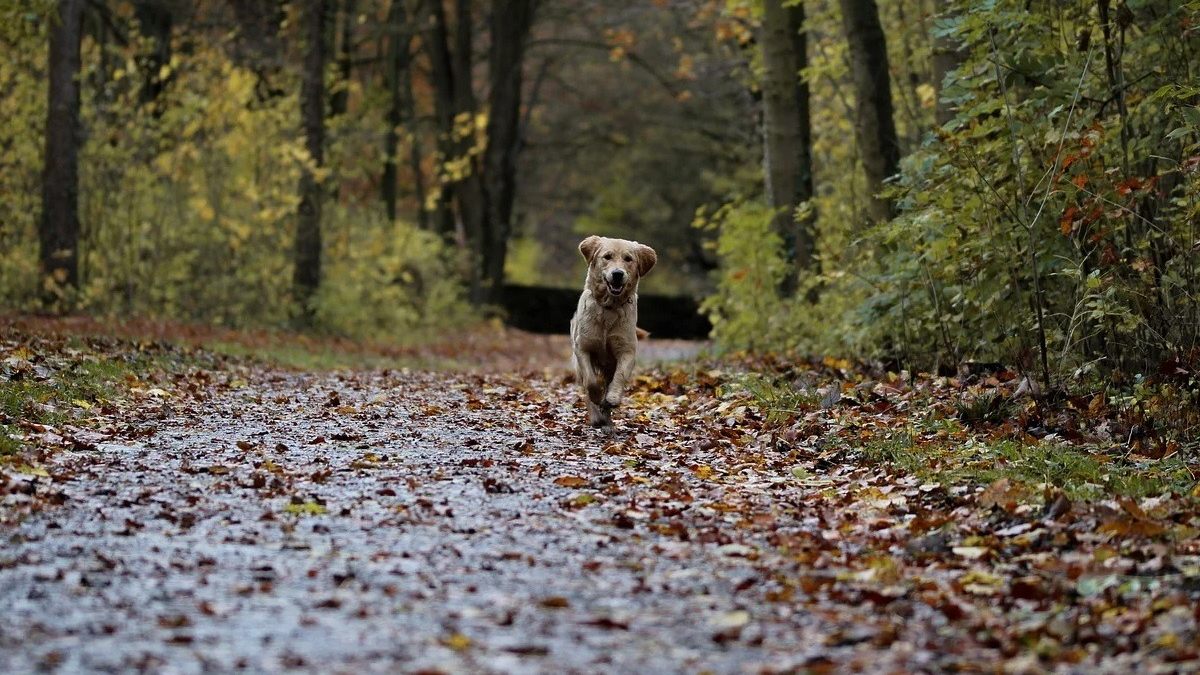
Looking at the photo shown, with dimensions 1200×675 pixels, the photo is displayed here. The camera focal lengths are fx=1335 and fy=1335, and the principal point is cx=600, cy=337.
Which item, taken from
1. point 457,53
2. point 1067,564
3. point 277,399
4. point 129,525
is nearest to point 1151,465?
point 1067,564

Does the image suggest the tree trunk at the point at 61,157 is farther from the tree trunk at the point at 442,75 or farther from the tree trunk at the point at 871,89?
the tree trunk at the point at 442,75

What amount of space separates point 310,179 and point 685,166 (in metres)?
23.1

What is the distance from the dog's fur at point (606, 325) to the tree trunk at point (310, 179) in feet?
43.5

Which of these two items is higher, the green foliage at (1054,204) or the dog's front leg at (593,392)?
the green foliage at (1054,204)

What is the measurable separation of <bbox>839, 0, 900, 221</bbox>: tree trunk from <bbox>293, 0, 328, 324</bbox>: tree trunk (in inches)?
445

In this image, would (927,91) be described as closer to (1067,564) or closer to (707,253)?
(1067,564)

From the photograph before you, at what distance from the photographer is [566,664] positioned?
4203 millimetres

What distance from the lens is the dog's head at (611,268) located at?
9852 mm

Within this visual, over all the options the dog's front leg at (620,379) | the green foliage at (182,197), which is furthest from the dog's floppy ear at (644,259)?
the green foliage at (182,197)

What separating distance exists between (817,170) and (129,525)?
18.2 meters

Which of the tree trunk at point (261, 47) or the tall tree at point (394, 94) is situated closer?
the tree trunk at point (261, 47)

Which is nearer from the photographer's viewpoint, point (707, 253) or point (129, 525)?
point (129, 525)

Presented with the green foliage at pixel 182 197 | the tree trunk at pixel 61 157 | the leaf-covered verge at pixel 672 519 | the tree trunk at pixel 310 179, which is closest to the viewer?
the leaf-covered verge at pixel 672 519

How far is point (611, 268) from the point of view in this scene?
388 inches
